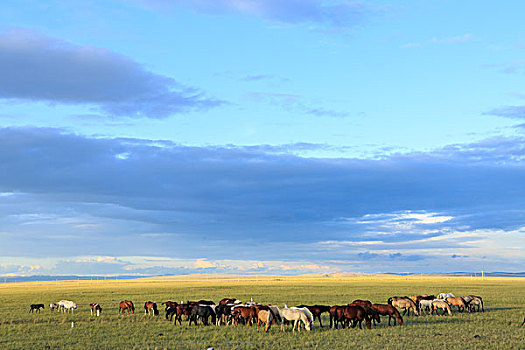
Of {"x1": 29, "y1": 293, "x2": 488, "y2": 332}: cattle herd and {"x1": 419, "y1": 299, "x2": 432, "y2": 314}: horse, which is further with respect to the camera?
{"x1": 419, "y1": 299, "x2": 432, "y2": 314}: horse

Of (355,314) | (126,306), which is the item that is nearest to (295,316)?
(355,314)

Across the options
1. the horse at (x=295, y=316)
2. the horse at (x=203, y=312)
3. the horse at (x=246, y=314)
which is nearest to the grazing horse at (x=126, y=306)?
the horse at (x=203, y=312)

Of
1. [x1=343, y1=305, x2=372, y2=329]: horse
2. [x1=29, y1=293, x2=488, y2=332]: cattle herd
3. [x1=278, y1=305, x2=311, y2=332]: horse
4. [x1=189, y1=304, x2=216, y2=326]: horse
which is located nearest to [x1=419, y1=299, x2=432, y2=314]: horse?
[x1=29, y1=293, x2=488, y2=332]: cattle herd

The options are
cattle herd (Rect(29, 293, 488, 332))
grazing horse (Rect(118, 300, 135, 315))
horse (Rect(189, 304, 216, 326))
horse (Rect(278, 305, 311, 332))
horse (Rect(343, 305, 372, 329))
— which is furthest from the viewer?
grazing horse (Rect(118, 300, 135, 315))

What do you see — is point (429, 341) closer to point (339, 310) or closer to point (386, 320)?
point (339, 310)

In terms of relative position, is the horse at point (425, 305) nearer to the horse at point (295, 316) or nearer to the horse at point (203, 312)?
the horse at point (295, 316)

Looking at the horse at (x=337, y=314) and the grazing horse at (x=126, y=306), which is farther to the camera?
the grazing horse at (x=126, y=306)

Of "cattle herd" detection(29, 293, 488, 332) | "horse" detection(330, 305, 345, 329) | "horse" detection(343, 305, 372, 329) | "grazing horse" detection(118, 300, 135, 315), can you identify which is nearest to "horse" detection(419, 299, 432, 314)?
"cattle herd" detection(29, 293, 488, 332)

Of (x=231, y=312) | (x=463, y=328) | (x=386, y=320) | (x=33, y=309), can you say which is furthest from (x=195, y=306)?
(x=33, y=309)

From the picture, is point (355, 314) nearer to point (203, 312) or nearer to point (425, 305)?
point (203, 312)

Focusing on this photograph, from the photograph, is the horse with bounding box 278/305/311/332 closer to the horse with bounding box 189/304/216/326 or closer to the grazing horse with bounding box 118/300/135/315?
the horse with bounding box 189/304/216/326

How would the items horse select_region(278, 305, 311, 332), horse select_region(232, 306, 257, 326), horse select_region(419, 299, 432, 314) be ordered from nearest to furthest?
horse select_region(278, 305, 311, 332)
horse select_region(232, 306, 257, 326)
horse select_region(419, 299, 432, 314)

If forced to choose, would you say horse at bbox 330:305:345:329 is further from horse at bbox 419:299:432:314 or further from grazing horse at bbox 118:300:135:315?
grazing horse at bbox 118:300:135:315

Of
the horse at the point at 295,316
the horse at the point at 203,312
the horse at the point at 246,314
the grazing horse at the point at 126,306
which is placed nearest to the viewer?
the horse at the point at 295,316
